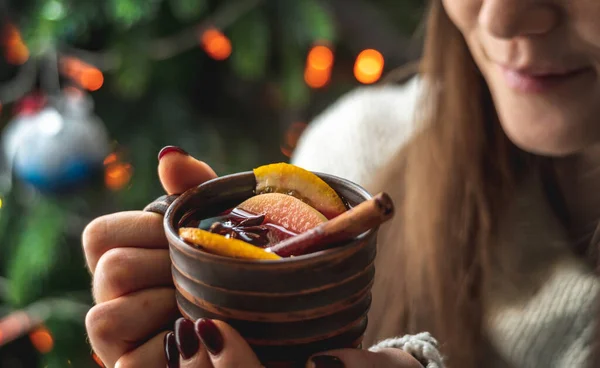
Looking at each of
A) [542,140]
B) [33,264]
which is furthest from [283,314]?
[33,264]

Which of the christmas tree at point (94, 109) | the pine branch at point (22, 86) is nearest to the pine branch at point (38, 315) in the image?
the christmas tree at point (94, 109)

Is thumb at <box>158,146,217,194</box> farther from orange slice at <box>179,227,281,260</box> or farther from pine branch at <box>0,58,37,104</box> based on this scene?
pine branch at <box>0,58,37,104</box>

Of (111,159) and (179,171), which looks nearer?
(179,171)

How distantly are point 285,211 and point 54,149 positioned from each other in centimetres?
74

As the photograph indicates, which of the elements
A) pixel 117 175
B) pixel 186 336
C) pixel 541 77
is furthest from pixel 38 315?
pixel 541 77

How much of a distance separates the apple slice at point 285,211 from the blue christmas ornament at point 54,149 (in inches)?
27.9

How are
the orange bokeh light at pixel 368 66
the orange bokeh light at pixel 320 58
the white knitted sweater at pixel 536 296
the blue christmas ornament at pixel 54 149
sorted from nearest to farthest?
1. the white knitted sweater at pixel 536 296
2. the blue christmas ornament at pixel 54 149
3. the orange bokeh light at pixel 320 58
4. the orange bokeh light at pixel 368 66

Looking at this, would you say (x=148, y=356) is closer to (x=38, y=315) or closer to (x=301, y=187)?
(x=301, y=187)

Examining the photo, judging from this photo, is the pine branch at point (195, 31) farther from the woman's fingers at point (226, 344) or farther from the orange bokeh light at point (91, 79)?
the woman's fingers at point (226, 344)

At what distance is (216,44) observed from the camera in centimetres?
134

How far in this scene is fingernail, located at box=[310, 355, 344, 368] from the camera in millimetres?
398

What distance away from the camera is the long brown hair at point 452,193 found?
87 centimetres

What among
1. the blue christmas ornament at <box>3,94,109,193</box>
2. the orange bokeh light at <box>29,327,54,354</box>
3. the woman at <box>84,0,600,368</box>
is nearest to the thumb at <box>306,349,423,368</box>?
the woman at <box>84,0,600,368</box>

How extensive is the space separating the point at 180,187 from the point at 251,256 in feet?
0.50
